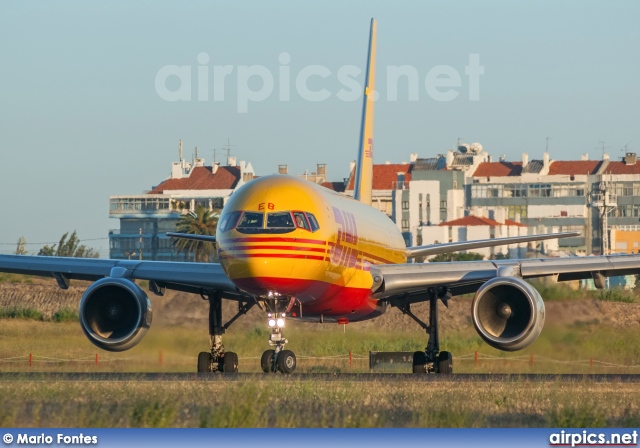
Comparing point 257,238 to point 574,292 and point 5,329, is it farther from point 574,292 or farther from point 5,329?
point 5,329

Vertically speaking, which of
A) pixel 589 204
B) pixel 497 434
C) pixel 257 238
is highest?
pixel 589 204

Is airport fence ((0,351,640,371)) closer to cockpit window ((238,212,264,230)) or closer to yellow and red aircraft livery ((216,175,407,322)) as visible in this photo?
yellow and red aircraft livery ((216,175,407,322))

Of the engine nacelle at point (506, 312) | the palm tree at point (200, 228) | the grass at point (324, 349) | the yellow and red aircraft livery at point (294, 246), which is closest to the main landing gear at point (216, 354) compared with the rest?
the yellow and red aircraft livery at point (294, 246)

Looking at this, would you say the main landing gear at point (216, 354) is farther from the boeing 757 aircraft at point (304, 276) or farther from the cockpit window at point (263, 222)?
the cockpit window at point (263, 222)

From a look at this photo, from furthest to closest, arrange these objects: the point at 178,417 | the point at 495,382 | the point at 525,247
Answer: the point at 525,247
the point at 495,382
the point at 178,417

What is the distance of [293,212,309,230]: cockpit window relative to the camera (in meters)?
28.6

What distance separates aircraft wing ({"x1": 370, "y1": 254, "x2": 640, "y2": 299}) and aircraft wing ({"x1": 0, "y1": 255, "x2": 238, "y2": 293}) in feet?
12.1

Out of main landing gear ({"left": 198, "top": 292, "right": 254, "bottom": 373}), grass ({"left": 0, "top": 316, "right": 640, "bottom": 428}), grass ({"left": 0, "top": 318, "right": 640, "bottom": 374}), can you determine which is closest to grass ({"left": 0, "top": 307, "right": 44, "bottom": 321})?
grass ({"left": 0, "top": 318, "right": 640, "bottom": 374})

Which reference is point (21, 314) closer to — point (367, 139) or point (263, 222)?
A: point (367, 139)

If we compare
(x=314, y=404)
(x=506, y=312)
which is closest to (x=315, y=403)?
(x=314, y=404)

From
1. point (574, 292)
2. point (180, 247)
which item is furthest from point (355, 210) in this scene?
point (180, 247)

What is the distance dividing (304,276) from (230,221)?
1.93 metres

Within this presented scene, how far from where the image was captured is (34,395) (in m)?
22.4

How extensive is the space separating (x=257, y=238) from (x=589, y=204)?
159 m
